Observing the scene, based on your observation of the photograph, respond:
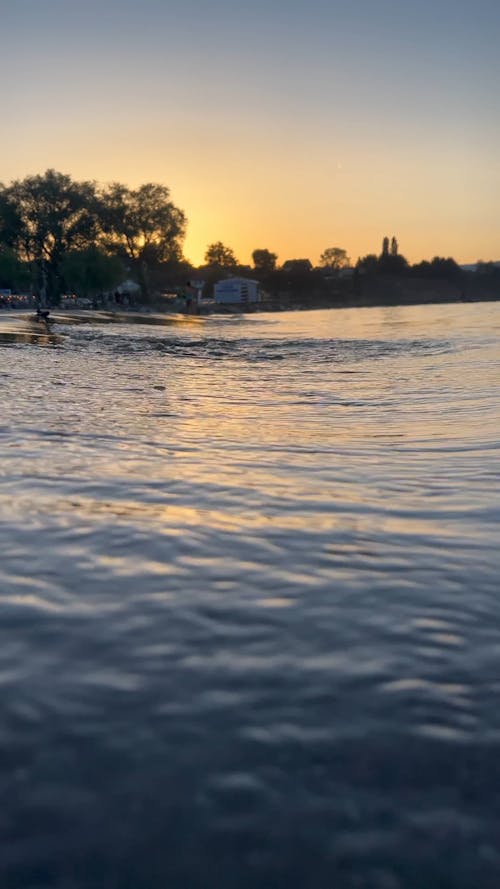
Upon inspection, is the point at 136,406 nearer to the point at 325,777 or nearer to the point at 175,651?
the point at 175,651

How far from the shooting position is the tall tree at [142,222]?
91000 millimetres

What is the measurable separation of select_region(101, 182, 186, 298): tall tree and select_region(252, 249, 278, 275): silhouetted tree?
268ft

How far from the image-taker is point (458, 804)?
6.61 ft

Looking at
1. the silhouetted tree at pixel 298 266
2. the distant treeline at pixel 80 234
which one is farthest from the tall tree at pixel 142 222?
the silhouetted tree at pixel 298 266

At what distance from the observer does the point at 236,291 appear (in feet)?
458

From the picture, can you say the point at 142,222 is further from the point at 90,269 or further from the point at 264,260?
the point at 264,260

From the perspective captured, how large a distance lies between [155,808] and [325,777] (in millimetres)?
506

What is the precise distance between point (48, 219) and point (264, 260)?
101 meters

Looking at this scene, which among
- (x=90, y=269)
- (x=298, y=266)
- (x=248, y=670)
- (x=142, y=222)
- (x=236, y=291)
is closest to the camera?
(x=248, y=670)

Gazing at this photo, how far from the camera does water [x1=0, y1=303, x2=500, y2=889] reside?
187cm

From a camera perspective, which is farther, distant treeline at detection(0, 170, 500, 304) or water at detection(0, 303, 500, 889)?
distant treeline at detection(0, 170, 500, 304)

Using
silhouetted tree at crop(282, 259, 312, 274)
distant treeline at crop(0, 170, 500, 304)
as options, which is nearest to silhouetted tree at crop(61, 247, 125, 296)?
distant treeline at crop(0, 170, 500, 304)

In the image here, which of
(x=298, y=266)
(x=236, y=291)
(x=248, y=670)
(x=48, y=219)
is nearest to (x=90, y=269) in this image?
(x=48, y=219)

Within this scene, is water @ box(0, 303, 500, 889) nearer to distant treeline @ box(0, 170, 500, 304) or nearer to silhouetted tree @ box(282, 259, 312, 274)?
distant treeline @ box(0, 170, 500, 304)
